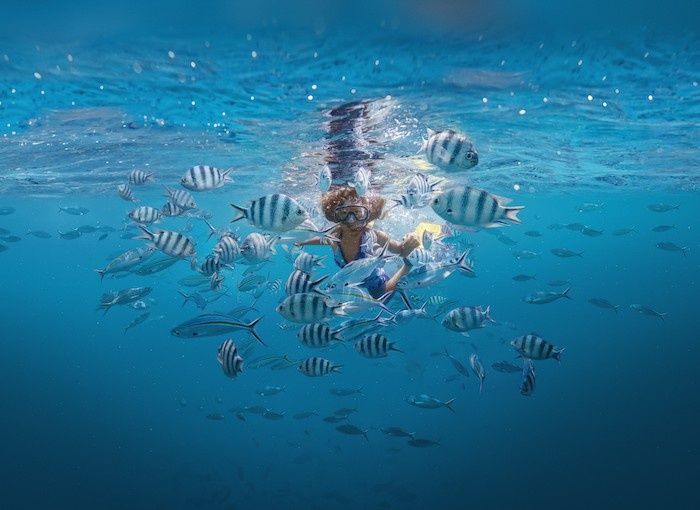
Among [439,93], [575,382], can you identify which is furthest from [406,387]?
[439,93]

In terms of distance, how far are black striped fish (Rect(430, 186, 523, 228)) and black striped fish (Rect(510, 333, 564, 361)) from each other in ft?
9.87

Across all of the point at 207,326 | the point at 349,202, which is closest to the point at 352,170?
the point at 349,202

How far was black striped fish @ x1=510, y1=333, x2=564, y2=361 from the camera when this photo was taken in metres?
6.62

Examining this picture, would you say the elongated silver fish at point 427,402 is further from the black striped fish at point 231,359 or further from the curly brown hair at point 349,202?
the black striped fish at point 231,359

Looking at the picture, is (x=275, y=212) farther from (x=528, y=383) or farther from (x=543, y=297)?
(x=543, y=297)

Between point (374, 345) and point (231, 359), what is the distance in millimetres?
2148

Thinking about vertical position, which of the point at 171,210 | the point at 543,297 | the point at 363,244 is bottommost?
the point at 543,297

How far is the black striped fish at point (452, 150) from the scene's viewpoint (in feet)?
16.2

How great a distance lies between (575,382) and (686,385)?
5.43 meters

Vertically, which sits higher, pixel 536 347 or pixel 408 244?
pixel 408 244

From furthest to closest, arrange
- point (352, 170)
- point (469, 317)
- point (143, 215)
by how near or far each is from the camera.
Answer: point (352, 170) → point (143, 215) → point (469, 317)

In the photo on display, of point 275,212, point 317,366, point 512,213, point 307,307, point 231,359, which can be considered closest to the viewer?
point 512,213

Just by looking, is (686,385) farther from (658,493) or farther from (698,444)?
(658,493)

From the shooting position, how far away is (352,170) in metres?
17.2
